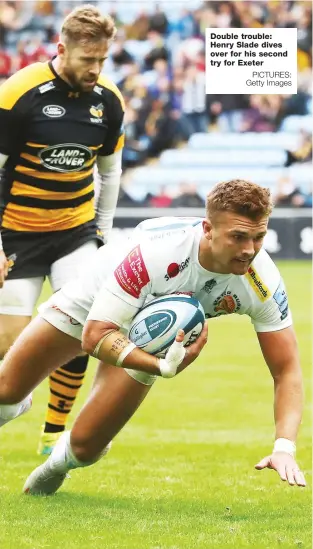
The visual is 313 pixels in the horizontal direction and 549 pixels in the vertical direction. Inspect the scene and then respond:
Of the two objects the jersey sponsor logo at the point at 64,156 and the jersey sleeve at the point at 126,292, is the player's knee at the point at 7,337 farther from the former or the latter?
the jersey sleeve at the point at 126,292

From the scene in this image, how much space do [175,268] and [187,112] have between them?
16213 mm

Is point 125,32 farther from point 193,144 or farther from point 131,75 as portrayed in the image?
point 193,144

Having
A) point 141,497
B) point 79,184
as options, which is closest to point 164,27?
point 79,184

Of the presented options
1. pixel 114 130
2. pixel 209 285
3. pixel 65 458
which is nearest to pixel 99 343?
pixel 209 285

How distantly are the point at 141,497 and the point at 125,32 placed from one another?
16.4m

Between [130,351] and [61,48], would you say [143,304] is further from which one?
[61,48]

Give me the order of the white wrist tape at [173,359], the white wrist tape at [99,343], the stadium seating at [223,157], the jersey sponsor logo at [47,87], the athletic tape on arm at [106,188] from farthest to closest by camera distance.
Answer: the stadium seating at [223,157]
the athletic tape on arm at [106,188]
the jersey sponsor logo at [47,87]
the white wrist tape at [99,343]
the white wrist tape at [173,359]

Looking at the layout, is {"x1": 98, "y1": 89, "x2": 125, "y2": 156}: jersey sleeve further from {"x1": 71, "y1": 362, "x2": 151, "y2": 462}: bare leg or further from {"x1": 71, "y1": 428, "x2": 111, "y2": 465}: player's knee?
{"x1": 71, "y1": 428, "x2": 111, "y2": 465}: player's knee

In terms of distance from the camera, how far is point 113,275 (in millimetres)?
4844

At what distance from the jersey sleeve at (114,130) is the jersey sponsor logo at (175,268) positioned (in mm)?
1834

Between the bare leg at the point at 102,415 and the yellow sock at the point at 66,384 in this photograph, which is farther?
the yellow sock at the point at 66,384

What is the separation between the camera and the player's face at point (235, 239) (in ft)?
14.9

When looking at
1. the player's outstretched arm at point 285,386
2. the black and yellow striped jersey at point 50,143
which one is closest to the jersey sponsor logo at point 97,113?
the black and yellow striped jersey at point 50,143

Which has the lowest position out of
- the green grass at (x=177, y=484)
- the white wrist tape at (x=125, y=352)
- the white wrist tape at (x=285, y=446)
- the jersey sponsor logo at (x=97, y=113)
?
the green grass at (x=177, y=484)
